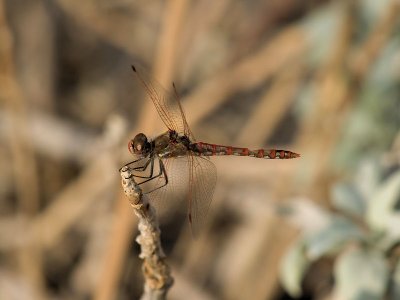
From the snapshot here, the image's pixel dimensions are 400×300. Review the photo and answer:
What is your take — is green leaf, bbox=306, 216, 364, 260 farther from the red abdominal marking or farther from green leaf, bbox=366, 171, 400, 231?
the red abdominal marking

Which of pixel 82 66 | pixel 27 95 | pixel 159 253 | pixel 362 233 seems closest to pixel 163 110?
pixel 362 233

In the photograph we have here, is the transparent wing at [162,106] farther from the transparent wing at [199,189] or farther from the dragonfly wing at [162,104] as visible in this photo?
the transparent wing at [199,189]

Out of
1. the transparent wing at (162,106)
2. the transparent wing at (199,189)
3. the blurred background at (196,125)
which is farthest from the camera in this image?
the blurred background at (196,125)

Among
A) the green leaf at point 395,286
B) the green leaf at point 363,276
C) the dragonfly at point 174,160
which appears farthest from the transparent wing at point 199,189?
the green leaf at point 395,286

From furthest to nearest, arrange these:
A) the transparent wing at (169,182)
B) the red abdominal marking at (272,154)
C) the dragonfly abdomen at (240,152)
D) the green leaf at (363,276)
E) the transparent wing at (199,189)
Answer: the red abdominal marking at (272,154) < the dragonfly abdomen at (240,152) < the transparent wing at (199,189) < the transparent wing at (169,182) < the green leaf at (363,276)

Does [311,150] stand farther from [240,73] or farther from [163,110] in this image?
[163,110]

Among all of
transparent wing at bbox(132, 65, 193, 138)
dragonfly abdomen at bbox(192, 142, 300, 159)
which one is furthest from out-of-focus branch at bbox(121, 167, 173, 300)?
dragonfly abdomen at bbox(192, 142, 300, 159)
